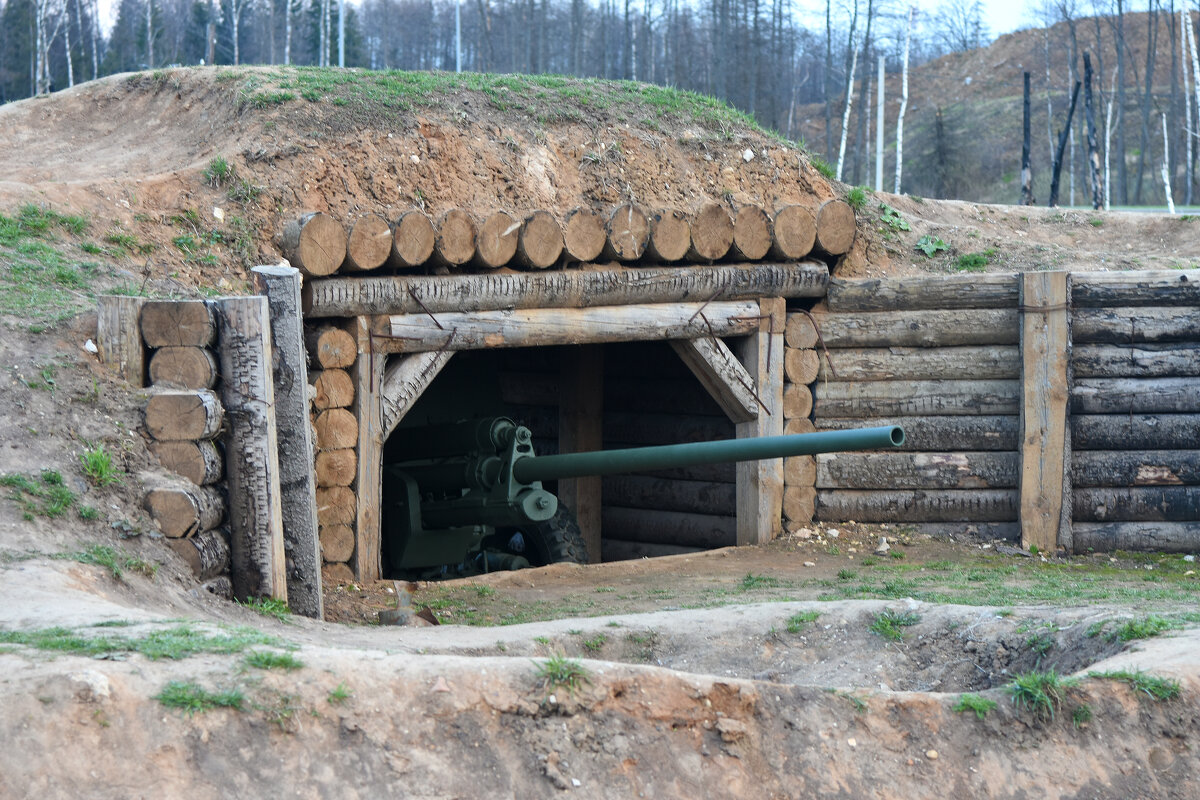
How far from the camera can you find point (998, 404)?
9.84 m

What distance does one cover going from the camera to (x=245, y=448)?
20.5 feet

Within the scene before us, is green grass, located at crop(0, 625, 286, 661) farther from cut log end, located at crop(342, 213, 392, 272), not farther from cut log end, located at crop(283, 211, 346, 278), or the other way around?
cut log end, located at crop(342, 213, 392, 272)

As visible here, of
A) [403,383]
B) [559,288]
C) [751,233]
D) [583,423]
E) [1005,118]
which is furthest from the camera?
[1005,118]

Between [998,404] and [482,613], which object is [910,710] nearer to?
[482,613]

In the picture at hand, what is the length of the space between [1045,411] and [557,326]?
13.1 ft

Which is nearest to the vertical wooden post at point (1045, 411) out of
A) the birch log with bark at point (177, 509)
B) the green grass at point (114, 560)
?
the birch log with bark at point (177, 509)

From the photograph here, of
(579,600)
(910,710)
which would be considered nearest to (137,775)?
(910,710)

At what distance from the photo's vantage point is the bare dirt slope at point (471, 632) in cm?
346

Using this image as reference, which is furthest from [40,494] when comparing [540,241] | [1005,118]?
[1005,118]

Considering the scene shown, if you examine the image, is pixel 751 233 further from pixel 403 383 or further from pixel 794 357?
pixel 403 383

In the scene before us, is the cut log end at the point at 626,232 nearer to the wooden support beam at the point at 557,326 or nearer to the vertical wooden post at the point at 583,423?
the wooden support beam at the point at 557,326

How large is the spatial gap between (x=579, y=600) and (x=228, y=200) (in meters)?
4.28

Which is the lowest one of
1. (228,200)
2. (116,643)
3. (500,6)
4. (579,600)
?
(579,600)

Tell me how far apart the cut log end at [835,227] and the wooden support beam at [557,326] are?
0.86 m
